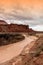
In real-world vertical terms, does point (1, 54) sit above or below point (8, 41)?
below

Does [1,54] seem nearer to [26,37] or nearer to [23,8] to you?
[26,37]

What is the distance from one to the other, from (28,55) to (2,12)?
637mm

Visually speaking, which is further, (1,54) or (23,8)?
(23,8)

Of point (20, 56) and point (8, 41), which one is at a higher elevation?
point (8, 41)

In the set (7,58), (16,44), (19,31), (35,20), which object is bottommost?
(7,58)

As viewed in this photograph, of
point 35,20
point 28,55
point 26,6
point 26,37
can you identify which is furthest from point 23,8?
point 28,55

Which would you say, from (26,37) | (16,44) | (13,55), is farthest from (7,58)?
(26,37)

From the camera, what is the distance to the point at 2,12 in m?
1.82

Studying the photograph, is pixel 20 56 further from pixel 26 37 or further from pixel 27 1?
pixel 27 1

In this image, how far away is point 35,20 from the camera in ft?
5.93

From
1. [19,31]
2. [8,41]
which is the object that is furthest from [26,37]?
[8,41]

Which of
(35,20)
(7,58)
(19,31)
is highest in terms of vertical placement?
(35,20)

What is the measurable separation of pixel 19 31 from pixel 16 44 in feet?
0.55

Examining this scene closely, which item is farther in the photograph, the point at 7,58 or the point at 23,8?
the point at 23,8
